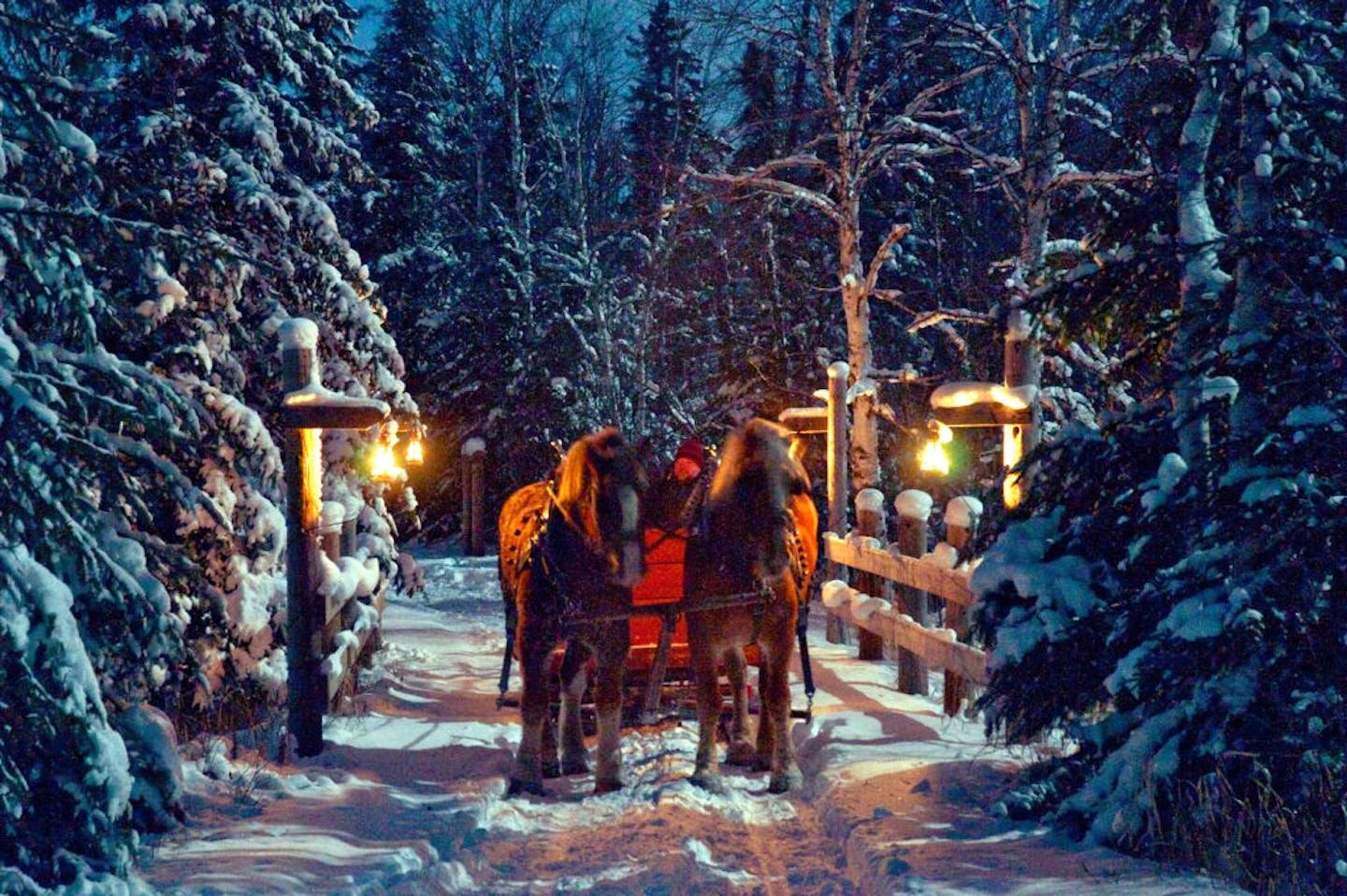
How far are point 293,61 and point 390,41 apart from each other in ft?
69.2

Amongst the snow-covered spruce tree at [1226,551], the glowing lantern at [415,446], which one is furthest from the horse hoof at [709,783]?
the glowing lantern at [415,446]

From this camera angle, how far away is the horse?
24.5 feet

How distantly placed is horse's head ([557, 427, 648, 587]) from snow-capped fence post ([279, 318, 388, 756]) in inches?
Result: 64.5

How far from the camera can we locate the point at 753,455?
305 inches

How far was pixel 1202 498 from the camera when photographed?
208 inches

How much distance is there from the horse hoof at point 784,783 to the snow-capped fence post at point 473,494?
22171 millimetres

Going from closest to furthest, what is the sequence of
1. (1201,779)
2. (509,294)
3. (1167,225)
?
1. (1201,779)
2. (1167,225)
3. (509,294)

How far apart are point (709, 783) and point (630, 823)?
2.53 ft

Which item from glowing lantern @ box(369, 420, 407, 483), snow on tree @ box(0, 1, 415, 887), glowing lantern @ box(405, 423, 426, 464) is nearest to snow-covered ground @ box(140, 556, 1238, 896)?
snow on tree @ box(0, 1, 415, 887)

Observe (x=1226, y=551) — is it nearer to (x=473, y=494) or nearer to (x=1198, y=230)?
(x=1198, y=230)

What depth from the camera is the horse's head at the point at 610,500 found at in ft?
24.3

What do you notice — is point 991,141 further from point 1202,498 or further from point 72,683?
point 72,683

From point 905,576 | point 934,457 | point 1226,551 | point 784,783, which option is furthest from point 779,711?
point 934,457

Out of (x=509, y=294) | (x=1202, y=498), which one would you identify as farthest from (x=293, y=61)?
(x=509, y=294)
